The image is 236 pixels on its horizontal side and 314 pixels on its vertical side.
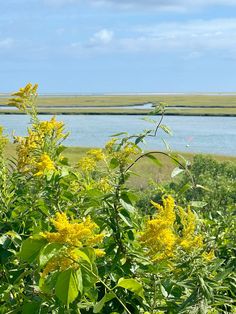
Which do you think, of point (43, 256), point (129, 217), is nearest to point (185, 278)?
point (129, 217)

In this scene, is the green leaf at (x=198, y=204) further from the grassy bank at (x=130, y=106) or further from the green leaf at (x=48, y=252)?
the grassy bank at (x=130, y=106)

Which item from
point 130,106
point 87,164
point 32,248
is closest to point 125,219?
point 32,248

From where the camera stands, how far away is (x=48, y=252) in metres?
1.38

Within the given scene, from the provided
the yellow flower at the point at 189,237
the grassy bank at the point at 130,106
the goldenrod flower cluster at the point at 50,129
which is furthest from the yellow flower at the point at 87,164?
the grassy bank at the point at 130,106

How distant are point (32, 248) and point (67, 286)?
0.14 m

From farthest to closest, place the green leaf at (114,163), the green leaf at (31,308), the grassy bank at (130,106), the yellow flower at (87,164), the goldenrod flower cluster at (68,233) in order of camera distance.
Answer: the grassy bank at (130,106)
the yellow flower at (87,164)
the green leaf at (114,163)
the green leaf at (31,308)
the goldenrod flower cluster at (68,233)

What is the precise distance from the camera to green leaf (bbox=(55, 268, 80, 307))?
1367 millimetres

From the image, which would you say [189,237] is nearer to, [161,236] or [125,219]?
[161,236]

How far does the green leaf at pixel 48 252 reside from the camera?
137 centimetres

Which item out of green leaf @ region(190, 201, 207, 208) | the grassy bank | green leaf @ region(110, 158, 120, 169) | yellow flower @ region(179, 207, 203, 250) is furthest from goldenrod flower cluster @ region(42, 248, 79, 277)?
the grassy bank

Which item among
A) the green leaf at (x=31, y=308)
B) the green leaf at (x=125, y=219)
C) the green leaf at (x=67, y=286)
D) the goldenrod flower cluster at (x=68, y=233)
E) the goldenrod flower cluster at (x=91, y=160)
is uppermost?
the goldenrod flower cluster at (x=91, y=160)

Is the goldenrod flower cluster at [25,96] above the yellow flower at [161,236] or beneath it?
above

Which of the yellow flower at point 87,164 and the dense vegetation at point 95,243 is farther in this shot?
the yellow flower at point 87,164

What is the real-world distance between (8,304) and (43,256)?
56 cm
